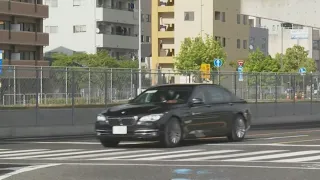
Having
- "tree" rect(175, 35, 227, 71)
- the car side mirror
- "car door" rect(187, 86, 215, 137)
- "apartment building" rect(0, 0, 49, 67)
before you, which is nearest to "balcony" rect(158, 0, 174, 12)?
"tree" rect(175, 35, 227, 71)

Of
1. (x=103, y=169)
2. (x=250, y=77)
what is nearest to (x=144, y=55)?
(x=250, y=77)

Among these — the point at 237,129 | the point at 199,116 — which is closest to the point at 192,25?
the point at 237,129

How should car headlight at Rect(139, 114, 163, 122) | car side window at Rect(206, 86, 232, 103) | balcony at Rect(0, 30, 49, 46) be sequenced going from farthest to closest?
balcony at Rect(0, 30, 49, 46) < car side window at Rect(206, 86, 232, 103) < car headlight at Rect(139, 114, 163, 122)

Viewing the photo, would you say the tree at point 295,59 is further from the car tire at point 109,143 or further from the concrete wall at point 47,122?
the car tire at point 109,143

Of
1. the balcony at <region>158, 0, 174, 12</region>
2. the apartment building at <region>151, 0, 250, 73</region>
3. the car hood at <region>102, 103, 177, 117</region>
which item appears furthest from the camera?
the balcony at <region>158, 0, 174, 12</region>

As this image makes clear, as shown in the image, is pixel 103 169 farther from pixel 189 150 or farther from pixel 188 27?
pixel 188 27

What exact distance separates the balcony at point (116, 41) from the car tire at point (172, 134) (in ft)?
237

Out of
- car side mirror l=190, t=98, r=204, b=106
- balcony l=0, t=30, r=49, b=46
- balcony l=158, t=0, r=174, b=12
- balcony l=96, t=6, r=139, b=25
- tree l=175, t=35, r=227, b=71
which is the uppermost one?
balcony l=158, t=0, r=174, b=12

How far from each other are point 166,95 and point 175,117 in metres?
1.16

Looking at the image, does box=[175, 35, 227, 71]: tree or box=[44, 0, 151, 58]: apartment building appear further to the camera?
box=[44, 0, 151, 58]: apartment building

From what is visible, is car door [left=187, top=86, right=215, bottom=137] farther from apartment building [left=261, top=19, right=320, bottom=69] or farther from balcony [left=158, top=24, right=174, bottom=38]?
apartment building [left=261, top=19, right=320, bottom=69]

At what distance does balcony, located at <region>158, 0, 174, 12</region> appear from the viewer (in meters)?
97.7

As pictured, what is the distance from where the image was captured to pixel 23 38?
2899 inches

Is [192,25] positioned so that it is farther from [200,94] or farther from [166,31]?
[200,94]
